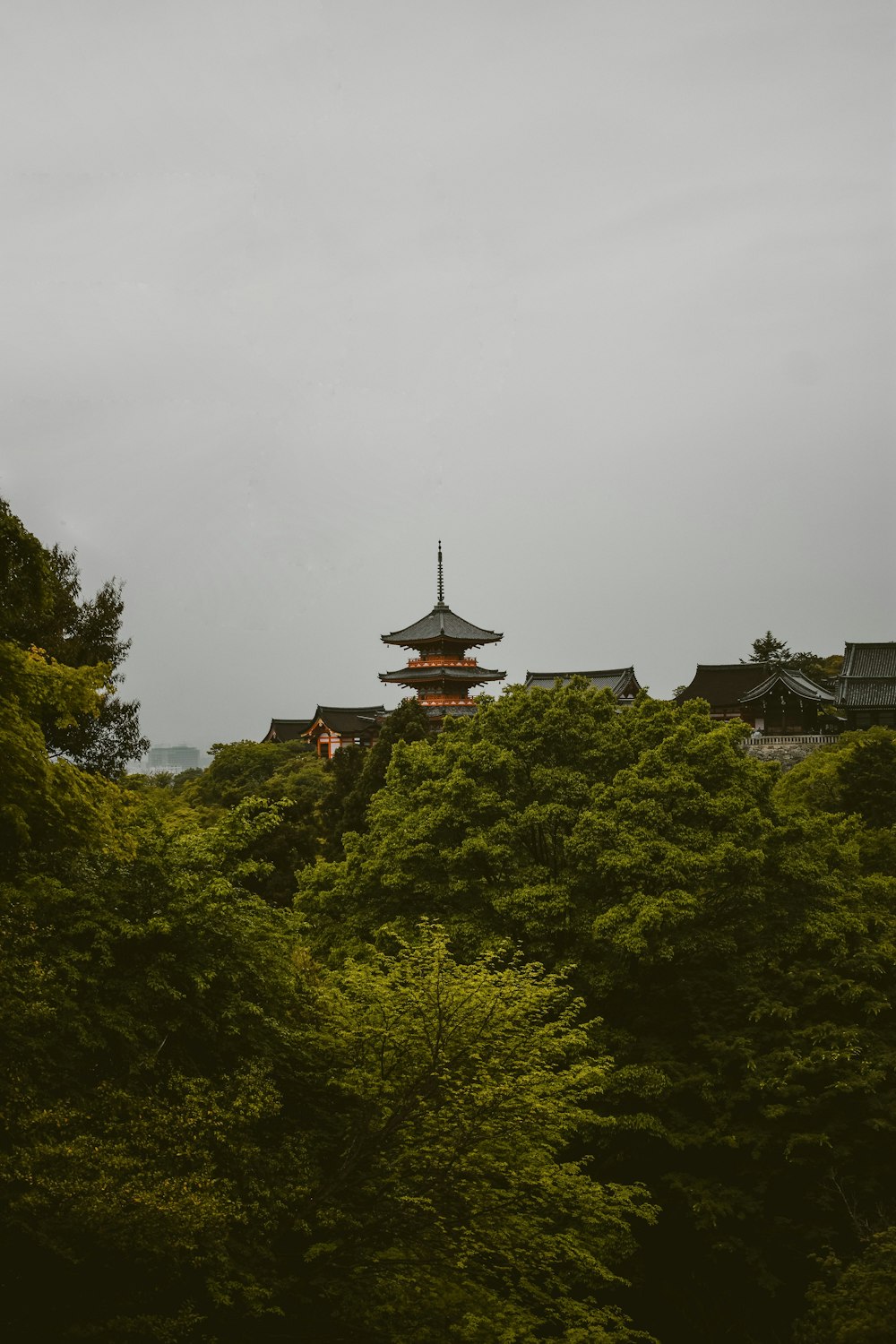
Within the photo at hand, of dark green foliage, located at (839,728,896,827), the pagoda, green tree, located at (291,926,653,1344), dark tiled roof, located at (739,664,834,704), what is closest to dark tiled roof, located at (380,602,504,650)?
the pagoda

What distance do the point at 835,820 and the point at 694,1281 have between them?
24.8 feet

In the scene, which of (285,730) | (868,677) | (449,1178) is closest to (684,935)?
(449,1178)

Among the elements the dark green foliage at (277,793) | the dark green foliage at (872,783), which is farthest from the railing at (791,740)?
the dark green foliage at (277,793)

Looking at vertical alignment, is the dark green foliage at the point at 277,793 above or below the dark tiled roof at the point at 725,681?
below

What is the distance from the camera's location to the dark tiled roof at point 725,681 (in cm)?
4206

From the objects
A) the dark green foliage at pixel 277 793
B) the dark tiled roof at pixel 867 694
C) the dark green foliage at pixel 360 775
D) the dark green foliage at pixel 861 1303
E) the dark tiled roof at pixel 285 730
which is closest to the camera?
the dark green foliage at pixel 861 1303

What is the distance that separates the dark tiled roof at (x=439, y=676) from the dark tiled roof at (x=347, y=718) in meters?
6.09

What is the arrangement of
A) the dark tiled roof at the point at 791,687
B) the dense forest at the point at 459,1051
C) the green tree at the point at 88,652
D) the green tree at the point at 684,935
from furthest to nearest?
1. the dark tiled roof at the point at 791,687
2. the green tree at the point at 88,652
3. the green tree at the point at 684,935
4. the dense forest at the point at 459,1051

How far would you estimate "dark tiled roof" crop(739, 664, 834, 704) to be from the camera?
3759cm

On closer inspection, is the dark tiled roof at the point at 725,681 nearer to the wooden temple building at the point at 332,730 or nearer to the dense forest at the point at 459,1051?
the wooden temple building at the point at 332,730

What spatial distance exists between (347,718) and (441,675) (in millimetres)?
11766

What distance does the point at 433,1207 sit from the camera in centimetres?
809

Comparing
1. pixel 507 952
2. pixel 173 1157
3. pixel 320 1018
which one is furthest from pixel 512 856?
pixel 173 1157

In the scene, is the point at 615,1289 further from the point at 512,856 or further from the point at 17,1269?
the point at 17,1269
